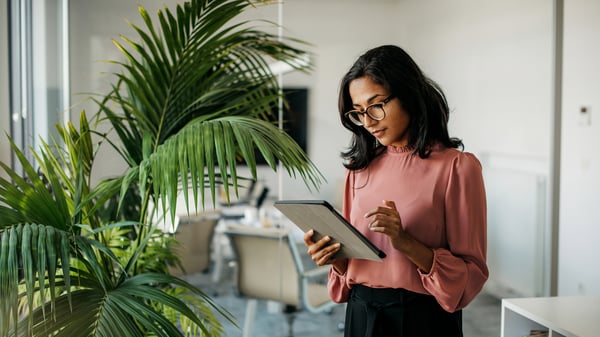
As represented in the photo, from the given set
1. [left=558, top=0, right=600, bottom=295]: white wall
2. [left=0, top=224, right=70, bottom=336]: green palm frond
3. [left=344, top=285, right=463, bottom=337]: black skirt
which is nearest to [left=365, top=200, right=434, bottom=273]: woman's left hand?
[left=344, top=285, right=463, bottom=337]: black skirt

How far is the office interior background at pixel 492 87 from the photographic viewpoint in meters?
3.24

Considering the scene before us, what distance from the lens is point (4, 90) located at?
2.60 metres

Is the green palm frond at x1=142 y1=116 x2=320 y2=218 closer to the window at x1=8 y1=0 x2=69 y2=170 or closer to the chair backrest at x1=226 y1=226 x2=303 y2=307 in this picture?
the window at x1=8 y1=0 x2=69 y2=170

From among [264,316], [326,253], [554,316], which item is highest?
[326,253]

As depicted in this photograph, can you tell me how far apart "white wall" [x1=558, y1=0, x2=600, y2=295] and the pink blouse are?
79.4 inches

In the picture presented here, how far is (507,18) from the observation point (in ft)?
11.8

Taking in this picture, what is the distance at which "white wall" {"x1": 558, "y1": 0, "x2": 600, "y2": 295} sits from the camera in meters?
3.38

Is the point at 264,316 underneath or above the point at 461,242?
underneath

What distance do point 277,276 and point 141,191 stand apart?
5.19 feet

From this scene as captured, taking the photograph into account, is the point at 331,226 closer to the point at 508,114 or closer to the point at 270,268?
the point at 270,268

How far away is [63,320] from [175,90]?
961 mm

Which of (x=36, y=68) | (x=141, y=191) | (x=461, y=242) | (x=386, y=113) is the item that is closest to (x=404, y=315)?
(x=461, y=242)

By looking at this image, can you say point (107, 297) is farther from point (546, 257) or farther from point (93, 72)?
point (546, 257)

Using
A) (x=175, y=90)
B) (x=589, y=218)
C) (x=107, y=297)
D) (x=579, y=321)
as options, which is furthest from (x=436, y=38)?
(x=107, y=297)
